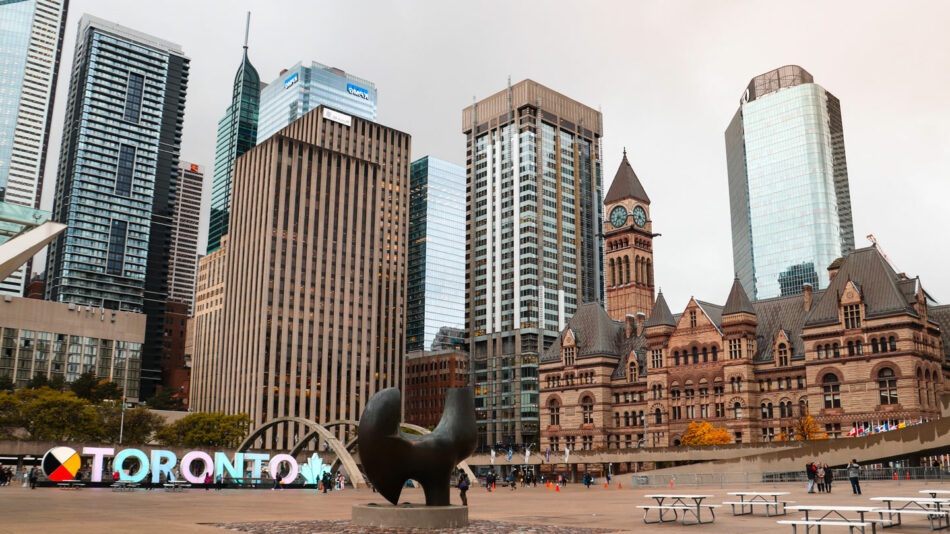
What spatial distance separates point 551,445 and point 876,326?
5038 cm

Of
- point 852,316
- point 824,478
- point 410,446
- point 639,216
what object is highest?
point 639,216

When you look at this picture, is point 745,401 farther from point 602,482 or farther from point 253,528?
point 253,528

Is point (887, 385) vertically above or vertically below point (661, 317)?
below

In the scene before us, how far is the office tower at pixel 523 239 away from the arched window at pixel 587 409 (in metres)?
49.6

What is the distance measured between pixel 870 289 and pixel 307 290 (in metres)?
112

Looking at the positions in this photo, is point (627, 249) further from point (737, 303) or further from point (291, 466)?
point (291, 466)

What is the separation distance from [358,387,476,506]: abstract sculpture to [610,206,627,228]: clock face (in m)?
115

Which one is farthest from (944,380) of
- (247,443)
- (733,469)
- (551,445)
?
(247,443)

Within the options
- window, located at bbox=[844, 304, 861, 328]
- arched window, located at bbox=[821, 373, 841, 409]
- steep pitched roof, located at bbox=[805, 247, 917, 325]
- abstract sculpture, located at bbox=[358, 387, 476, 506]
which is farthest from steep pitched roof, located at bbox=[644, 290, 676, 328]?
abstract sculpture, located at bbox=[358, 387, 476, 506]

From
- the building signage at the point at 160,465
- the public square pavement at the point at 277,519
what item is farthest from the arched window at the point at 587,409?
the public square pavement at the point at 277,519

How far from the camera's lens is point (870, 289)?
87.6 metres

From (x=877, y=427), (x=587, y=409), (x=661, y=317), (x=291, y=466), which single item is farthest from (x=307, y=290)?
(x=877, y=427)

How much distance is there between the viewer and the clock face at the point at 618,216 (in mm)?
139125

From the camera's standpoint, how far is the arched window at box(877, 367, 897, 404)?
82.8 meters
